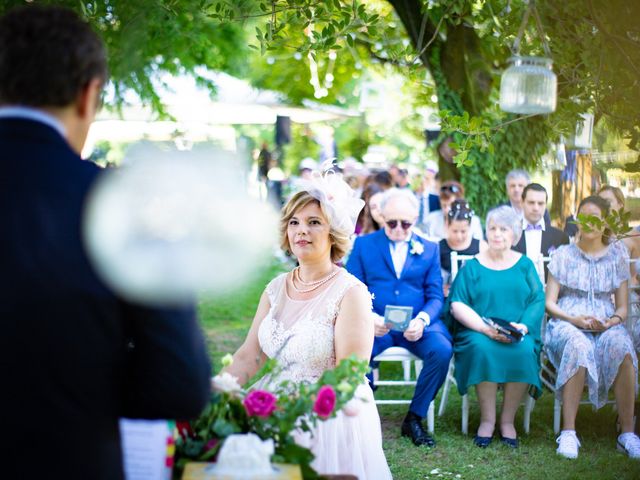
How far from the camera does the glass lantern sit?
5270mm

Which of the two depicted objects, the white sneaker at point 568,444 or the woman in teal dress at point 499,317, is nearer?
the white sneaker at point 568,444

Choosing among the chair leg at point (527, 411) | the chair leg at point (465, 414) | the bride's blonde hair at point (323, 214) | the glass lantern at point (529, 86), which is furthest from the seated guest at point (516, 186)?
the bride's blonde hair at point (323, 214)

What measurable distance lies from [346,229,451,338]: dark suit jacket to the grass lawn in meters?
0.86

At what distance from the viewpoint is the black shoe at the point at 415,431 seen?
6.57 metres

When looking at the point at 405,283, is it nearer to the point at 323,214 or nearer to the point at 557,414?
the point at 557,414

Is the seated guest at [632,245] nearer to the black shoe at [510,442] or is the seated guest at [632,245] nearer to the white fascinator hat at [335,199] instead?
the black shoe at [510,442]

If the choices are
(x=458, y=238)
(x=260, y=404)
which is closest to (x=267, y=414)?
(x=260, y=404)

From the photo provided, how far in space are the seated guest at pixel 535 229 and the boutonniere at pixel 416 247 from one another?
3.63 feet

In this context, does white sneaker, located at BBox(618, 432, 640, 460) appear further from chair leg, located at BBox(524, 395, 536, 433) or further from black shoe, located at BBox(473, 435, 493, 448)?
black shoe, located at BBox(473, 435, 493, 448)

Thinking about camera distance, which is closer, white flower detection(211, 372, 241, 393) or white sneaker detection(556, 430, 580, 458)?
white flower detection(211, 372, 241, 393)

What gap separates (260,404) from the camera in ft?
8.68

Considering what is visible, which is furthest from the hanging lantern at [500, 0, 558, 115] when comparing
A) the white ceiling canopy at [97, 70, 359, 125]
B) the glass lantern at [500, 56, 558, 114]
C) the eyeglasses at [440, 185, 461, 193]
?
the white ceiling canopy at [97, 70, 359, 125]

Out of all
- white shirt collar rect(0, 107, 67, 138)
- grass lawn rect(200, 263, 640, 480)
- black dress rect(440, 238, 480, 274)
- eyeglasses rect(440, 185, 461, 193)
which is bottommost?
grass lawn rect(200, 263, 640, 480)

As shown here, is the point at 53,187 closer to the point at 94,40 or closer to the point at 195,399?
the point at 94,40
